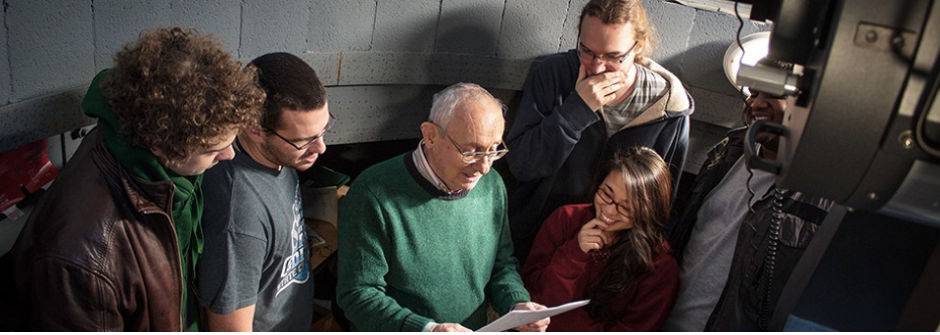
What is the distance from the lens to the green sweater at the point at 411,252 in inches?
77.7

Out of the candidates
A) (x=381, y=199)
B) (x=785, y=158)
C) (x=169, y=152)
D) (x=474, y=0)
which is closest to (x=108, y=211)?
(x=169, y=152)

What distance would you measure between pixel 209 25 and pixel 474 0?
0.96m

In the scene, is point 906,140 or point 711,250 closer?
point 906,140

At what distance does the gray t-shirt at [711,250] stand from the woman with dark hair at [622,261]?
46 millimetres

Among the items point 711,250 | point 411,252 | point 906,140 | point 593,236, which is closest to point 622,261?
point 593,236

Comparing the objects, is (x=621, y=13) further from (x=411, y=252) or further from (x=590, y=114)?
(x=411, y=252)

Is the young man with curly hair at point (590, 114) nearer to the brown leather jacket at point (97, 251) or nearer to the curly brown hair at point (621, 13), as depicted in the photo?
Answer: the curly brown hair at point (621, 13)

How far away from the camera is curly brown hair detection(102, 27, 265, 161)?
4.86 ft

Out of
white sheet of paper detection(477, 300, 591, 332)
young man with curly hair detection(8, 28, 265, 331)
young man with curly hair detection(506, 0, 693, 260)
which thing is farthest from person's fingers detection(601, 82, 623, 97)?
young man with curly hair detection(8, 28, 265, 331)

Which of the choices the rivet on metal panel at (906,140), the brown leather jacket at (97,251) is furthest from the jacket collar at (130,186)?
the rivet on metal panel at (906,140)

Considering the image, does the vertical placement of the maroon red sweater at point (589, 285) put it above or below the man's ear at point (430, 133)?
below

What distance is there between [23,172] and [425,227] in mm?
1068

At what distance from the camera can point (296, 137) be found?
1783 mm

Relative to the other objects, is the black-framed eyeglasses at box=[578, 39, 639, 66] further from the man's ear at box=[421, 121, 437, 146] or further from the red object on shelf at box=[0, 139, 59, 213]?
the red object on shelf at box=[0, 139, 59, 213]
